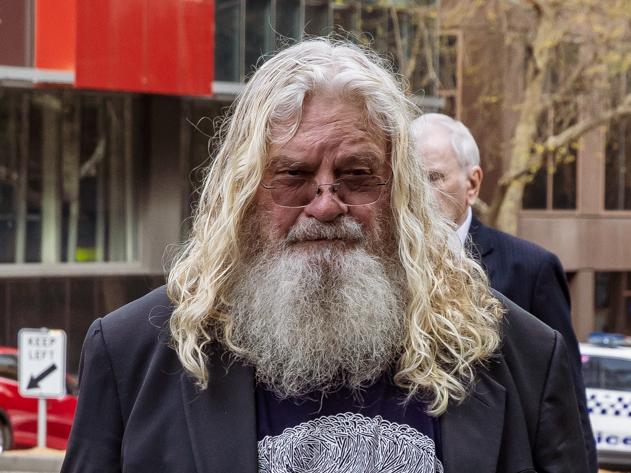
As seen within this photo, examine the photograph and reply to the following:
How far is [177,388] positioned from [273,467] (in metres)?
0.25

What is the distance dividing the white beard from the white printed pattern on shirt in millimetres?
83

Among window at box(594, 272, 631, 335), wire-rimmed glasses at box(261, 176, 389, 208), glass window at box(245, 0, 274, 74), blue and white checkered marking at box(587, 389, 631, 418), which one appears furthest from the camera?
window at box(594, 272, 631, 335)

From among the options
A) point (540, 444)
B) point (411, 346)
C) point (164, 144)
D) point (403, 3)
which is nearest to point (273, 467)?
point (411, 346)

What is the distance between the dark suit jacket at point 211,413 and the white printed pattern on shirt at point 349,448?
0.13 feet

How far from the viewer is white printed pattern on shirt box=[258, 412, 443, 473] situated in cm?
244

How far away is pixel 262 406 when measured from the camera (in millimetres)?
2525

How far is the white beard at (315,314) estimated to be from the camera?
8.32ft

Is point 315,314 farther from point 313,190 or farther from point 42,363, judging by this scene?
point 42,363

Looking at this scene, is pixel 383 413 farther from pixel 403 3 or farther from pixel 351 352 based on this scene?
pixel 403 3

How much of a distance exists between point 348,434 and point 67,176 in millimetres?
19178

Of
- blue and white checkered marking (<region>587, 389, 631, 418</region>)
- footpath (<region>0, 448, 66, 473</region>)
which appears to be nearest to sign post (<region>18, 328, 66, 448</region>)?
footpath (<region>0, 448, 66, 473</region>)

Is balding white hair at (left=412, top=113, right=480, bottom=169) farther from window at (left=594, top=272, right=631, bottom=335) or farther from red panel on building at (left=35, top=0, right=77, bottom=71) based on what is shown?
window at (left=594, top=272, right=631, bottom=335)

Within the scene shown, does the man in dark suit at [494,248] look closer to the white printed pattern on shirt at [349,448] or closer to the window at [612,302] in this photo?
the white printed pattern on shirt at [349,448]

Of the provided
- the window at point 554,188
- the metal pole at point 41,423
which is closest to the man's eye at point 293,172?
the metal pole at point 41,423
